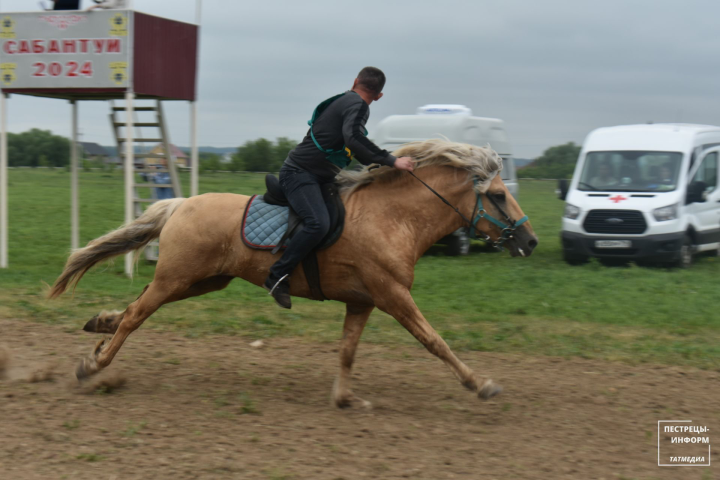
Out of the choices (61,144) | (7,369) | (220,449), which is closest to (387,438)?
(220,449)

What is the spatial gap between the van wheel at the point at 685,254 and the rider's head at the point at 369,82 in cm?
996

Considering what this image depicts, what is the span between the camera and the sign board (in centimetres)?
1105

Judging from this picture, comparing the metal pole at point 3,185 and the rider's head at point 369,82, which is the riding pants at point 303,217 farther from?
the metal pole at point 3,185

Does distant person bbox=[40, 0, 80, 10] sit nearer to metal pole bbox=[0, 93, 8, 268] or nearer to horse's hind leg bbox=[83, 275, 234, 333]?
metal pole bbox=[0, 93, 8, 268]

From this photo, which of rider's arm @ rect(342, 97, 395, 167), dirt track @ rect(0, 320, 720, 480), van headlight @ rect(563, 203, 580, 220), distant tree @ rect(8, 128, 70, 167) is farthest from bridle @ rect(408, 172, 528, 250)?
distant tree @ rect(8, 128, 70, 167)

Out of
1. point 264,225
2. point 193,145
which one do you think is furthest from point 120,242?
point 193,145

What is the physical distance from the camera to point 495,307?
9.80 m

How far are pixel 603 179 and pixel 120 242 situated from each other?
36.0 ft

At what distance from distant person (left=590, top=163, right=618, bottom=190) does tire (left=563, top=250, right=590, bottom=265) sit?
1.50 metres

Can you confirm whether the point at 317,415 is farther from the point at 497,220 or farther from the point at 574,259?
the point at 574,259

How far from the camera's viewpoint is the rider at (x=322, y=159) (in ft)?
17.5

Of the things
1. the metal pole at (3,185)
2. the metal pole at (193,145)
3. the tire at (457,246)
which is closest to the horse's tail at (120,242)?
the metal pole at (193,145)

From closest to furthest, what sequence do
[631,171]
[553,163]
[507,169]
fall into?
[631,171] < [507,169] < [553,163]

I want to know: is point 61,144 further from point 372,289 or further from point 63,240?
point 372,289
